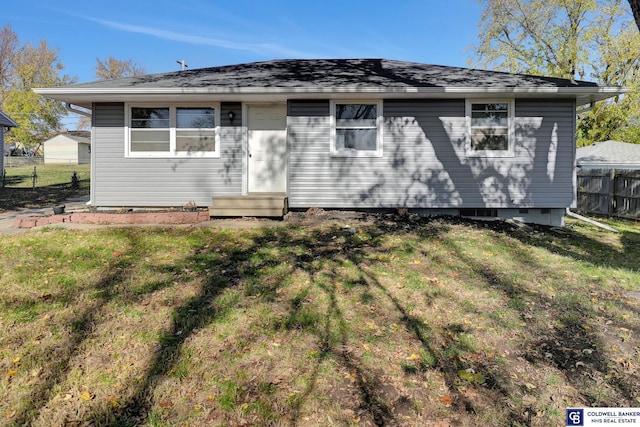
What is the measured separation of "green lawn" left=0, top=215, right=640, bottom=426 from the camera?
2.57m

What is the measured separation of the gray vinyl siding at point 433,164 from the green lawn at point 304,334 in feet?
9.47

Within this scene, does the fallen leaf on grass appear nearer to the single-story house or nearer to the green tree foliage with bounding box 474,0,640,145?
the single-story house

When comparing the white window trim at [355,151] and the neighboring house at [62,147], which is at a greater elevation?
the neighboring house at [62,147]

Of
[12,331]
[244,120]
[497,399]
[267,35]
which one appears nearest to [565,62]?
[267,35]

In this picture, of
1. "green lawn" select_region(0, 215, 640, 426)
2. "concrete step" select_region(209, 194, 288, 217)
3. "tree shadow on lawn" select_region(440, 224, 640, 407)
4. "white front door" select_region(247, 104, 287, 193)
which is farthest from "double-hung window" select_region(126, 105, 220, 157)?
"tree shadow on lawn" select_region(440, 224, 640, 407)

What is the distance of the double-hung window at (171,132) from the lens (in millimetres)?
8758

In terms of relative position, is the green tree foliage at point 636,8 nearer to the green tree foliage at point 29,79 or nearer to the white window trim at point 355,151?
the white window trim at point 355,151

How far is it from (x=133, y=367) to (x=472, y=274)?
400 cm

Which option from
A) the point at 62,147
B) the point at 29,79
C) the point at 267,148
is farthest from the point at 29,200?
the point at 62,147

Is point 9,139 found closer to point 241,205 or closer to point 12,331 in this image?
point 241,205

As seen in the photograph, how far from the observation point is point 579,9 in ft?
66.6

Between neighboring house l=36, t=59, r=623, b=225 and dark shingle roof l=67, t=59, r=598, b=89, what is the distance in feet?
0.23

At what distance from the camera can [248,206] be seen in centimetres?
767

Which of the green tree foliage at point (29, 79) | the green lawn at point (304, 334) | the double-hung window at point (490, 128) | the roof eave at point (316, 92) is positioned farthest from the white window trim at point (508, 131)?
the green tree foliage at point (29, 79)
